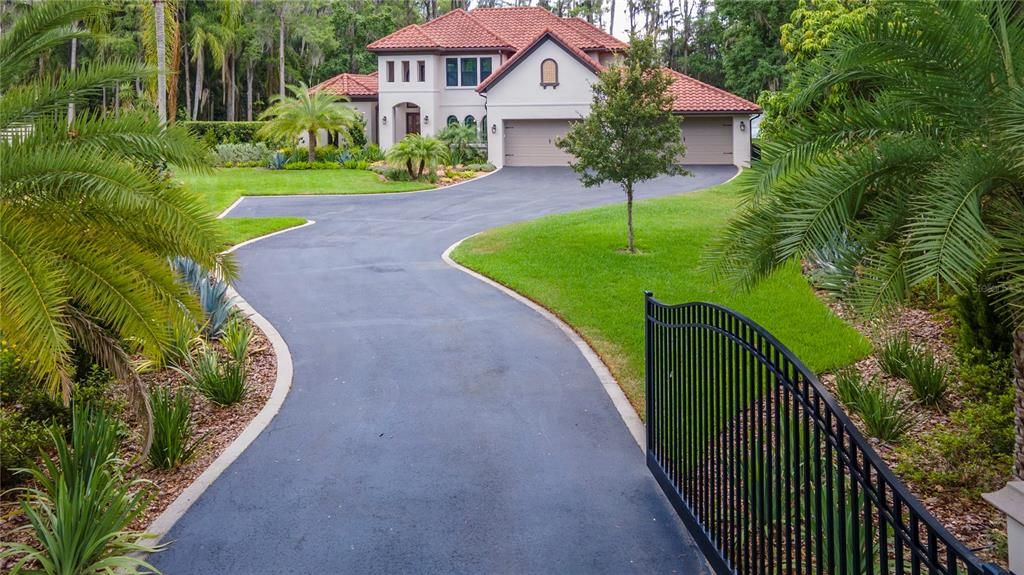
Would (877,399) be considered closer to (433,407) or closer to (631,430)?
(631,430)

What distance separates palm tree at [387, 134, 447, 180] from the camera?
32312 mm

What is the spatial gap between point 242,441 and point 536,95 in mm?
32560

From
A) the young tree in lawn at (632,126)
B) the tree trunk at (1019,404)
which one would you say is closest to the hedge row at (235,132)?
the young tree in lawn at (632,126)

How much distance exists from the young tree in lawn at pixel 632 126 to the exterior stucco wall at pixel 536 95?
830 inches

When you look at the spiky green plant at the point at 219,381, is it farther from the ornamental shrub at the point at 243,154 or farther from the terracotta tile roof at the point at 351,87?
the terracotta tile roof at the point at 351,87

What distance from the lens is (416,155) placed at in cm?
3238

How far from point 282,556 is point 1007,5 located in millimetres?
6004

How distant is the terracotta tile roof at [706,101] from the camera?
37.5m

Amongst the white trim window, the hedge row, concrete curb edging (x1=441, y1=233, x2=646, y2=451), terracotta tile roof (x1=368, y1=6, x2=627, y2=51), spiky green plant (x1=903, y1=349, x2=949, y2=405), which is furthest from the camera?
the hedge row

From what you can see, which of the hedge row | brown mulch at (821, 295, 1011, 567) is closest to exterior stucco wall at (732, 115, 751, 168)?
the hedge row

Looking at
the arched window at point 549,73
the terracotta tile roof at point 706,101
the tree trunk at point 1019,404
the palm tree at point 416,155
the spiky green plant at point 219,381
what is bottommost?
the spiky green plant at point 219,381

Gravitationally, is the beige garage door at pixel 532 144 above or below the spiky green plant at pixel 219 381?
above

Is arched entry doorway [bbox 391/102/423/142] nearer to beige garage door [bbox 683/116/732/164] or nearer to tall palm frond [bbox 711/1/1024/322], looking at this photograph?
beige garage door [bbox 683/116/732/164]

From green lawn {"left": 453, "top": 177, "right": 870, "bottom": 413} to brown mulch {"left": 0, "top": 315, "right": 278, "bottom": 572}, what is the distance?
4.09m
